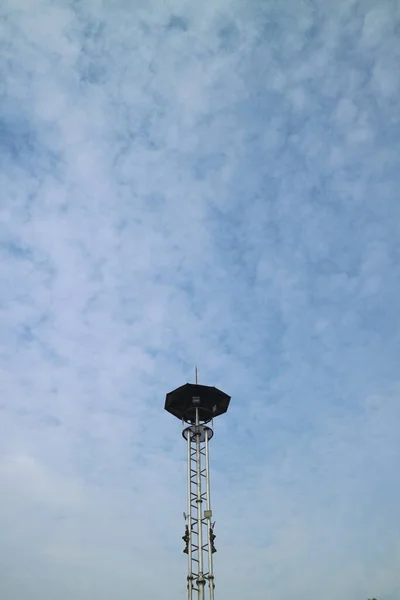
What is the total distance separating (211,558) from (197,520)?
2708 mm

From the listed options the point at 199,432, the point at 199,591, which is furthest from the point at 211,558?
the point at 199,432

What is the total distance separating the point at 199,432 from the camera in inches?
1804

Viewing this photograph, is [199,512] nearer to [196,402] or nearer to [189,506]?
[189,506]

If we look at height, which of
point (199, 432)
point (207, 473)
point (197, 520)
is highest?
point (199, 432)

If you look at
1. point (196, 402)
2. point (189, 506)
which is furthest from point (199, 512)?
point (196, 402)

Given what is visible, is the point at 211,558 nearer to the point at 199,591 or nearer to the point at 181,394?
the point at 199,591

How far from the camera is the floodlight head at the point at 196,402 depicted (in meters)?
45.7

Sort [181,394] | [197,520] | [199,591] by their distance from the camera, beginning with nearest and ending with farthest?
[199,591] < [197,520] < [181,394]

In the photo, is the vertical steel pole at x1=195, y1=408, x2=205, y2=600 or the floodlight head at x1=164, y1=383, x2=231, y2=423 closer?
the vertical steel pole at x1=195, y1=408, x2=205, y2=600

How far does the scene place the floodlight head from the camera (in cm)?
4566

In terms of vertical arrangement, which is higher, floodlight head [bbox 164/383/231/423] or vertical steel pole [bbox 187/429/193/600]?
floodlight head [bbox 164/383/231/423]

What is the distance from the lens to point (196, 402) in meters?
45.8

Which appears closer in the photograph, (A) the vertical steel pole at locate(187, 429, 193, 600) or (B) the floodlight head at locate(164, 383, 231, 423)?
(A) the vertical steel pole at locate(187, 429, 193, 600)

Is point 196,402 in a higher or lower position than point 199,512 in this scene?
higher
